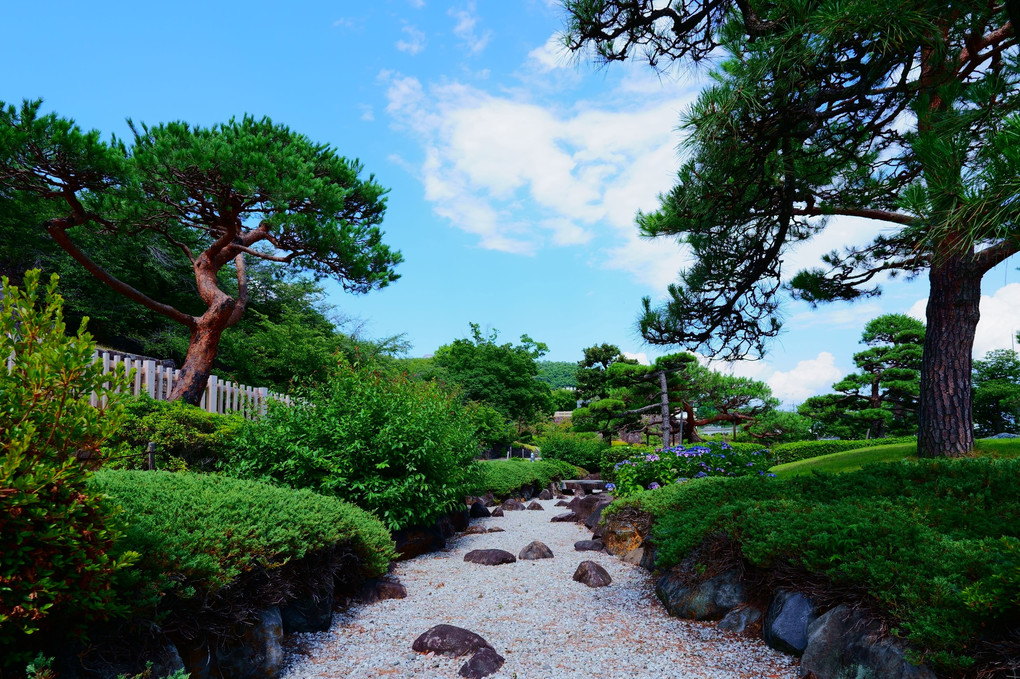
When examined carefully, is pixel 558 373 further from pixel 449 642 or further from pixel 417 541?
pixel 449 642

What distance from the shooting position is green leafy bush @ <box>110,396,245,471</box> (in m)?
5.96

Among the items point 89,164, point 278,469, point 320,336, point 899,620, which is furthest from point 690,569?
point 320,336

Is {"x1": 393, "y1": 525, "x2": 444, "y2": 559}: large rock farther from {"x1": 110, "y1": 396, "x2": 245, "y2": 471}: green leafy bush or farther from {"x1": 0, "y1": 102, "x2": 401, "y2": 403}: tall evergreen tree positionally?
{"x1": 0, "y1": 102, "x2": 401, "y2": 403}: tall evergreen tree

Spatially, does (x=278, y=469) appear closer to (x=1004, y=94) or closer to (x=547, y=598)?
(x=547, y=598)

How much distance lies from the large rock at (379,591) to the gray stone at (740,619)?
265cm

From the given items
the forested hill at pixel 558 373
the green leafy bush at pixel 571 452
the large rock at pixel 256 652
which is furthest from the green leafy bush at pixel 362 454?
the forested hill at pixel 558 373

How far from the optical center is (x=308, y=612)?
3891 millimetres

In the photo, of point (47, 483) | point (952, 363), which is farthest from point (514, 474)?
point (47, 483)

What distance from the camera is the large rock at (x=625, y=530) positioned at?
6.32 meters

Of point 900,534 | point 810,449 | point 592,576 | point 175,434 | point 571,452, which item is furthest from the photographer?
point 571,452

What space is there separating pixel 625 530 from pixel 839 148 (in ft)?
15.9

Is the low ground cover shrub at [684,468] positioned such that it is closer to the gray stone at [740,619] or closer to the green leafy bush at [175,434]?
the gray stone at [740,619]

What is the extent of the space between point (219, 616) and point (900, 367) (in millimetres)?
19985

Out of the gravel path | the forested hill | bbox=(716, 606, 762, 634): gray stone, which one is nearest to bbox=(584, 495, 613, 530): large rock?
the gravel path
